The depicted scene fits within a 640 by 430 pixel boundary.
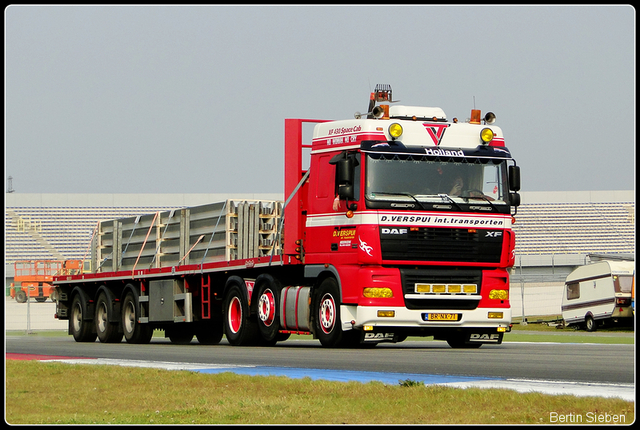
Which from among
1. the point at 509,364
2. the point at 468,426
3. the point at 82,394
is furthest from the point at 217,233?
the point at 468,426

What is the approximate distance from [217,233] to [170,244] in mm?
2470

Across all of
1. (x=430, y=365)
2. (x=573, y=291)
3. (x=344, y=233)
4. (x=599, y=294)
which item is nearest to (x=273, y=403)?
(x=430, y=365)

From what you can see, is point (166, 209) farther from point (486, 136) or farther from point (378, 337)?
point (378, 337)

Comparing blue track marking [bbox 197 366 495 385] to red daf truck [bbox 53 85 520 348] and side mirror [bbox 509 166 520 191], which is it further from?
side mirror [bbox 509 166 520 191]

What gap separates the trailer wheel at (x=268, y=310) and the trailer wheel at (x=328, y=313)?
114 cm

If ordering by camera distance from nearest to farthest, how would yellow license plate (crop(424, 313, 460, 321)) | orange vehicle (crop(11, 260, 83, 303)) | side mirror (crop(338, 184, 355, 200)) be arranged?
side mirror (crop(338, 184, 355, 200)) < yellow license plate (crop(424, 313, 460, 321)) < orange vehicle (crop(11, 260, 83, 303))

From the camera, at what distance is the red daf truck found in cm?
1667

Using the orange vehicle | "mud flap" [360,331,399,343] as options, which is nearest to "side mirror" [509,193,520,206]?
"mud flap" [360,331,399,343]

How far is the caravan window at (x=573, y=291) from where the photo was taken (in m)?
37.1

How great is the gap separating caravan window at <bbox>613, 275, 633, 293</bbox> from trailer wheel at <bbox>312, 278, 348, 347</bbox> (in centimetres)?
1935

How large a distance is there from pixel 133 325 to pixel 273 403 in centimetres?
1570

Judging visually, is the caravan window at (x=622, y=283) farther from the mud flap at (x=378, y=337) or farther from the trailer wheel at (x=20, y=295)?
the trailer wheel at (x=20, y=295)

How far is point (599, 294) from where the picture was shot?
3541 centimetres

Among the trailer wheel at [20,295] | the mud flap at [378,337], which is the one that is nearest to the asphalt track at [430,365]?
the mud flap at [378,337]
